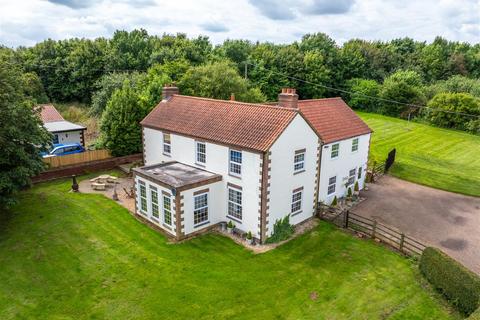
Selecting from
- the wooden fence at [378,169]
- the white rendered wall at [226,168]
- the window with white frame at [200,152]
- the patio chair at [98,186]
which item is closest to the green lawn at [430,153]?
the wooden fence at [378,169]

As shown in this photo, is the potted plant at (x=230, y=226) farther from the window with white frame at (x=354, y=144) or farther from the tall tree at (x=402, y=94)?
the tall tree at (x=402, y=94)

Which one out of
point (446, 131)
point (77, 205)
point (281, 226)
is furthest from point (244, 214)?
point (446, 131)

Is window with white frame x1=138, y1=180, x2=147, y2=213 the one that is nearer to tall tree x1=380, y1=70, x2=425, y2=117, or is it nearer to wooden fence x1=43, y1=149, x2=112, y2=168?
wooden fence x1=43, y1=149, x2=112, y2=168

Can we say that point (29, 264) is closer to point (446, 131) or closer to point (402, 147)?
point (402, 147)

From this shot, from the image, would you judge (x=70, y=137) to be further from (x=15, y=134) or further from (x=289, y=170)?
(x=289, y=170)

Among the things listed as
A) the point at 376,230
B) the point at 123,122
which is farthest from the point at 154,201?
the point at 376,230

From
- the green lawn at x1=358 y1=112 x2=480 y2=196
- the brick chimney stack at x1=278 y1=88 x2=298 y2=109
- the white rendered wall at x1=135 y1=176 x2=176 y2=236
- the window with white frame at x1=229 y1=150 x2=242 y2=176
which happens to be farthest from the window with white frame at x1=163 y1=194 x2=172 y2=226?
the green lawn at x1=358 y1=112 x2=480 y2=196
